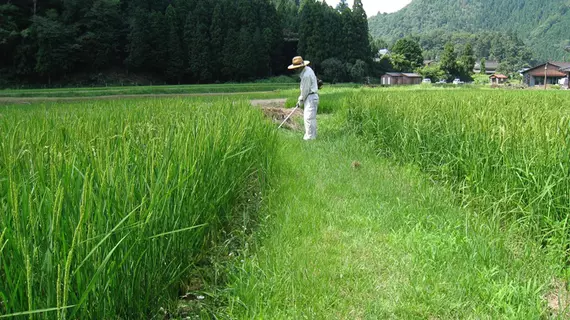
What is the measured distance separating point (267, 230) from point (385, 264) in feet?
2.83

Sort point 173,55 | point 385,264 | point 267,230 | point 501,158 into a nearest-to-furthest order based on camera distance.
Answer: point 385,264, point 267,230, point 501,158, point 173,55

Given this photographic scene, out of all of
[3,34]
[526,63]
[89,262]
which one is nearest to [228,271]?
[89,262]

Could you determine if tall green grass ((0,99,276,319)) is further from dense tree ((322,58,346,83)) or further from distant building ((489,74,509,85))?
distant building ((489,74,509,85))

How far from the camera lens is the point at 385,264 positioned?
2793mm

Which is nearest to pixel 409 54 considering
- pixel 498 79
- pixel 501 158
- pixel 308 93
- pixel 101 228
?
pixel 498 79

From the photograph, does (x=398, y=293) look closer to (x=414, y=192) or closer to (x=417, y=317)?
(x=417, y=317)

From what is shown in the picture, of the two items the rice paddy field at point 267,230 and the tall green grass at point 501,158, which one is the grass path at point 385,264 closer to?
the rice paddy field at point 267,230

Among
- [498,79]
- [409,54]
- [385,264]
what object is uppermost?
[409,54]

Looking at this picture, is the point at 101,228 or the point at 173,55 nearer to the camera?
the point at 101,228

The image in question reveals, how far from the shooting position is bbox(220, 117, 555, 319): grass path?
225 centimetres

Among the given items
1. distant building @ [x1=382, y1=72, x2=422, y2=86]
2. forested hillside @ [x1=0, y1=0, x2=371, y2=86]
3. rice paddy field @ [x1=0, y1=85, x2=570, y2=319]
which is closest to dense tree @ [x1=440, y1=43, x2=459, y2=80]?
distant building @ [x1=382, y1=72, x2=422, y2=86]

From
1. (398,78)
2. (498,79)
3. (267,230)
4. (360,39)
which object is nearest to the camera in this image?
(267,230)

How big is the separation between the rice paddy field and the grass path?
0.01m

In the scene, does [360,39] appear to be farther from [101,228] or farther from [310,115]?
[101,228]
